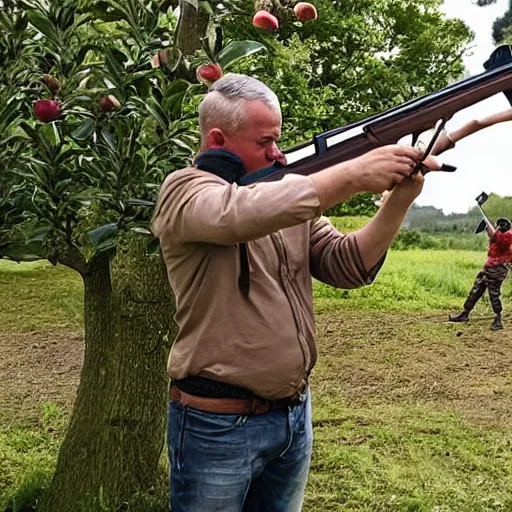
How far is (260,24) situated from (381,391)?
2.80 metres

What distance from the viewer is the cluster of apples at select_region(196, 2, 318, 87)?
1.30m

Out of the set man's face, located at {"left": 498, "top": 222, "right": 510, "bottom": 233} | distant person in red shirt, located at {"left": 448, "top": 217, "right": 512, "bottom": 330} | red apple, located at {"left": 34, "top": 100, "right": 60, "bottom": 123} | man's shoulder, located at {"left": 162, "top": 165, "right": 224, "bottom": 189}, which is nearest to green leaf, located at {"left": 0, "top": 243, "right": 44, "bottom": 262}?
red apple, located at {"left": 34, "top": 100, "right": 60, "bottom": 123}

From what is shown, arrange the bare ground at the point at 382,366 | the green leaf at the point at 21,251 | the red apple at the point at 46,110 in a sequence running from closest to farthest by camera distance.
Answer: the red apple at the point at 46,110 < the green leaf at the point at 21,251 < the bare ground at the point at 382,366

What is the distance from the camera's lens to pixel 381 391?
3.93m

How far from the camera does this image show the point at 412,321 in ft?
16.4

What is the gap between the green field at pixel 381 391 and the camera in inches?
105

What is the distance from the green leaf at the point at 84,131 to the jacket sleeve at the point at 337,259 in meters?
0.43

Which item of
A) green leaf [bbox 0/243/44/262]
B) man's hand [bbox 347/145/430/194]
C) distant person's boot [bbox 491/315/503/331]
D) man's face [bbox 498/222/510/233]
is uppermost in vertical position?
green leaf [bbox 0/243/44/262]

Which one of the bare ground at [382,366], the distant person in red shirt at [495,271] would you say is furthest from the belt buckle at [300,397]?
the distant person in red shirt at [495,271]

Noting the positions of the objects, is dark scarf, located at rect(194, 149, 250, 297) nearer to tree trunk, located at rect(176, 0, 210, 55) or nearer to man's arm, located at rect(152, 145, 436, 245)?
man's arm, located at rect(152, 145, 436, 245)

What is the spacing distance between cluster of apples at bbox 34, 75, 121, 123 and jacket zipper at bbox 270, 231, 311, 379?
1.34 ft

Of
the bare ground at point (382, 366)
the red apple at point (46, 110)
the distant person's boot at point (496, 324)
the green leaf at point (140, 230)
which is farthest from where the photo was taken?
the distant person's boot at point (496, 324)

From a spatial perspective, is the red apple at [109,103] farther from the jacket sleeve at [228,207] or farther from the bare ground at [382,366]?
the bare ground at [382,366]

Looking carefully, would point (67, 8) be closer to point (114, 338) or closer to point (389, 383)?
point (114, 338)
